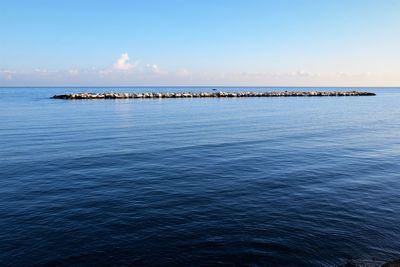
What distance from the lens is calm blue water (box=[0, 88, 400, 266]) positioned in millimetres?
10555

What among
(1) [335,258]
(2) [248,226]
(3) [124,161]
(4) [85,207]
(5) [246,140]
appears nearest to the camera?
(1) [335,258]

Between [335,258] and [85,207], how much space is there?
9.97 m

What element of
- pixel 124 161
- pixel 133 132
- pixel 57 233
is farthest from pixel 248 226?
pixel 133 132

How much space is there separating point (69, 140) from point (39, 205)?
17321 mm

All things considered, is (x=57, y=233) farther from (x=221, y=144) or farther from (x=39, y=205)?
(x=221, y=144)

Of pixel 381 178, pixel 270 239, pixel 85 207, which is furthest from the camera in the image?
pixel 381 178

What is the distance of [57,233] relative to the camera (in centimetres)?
1191

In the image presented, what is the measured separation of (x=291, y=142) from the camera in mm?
31344

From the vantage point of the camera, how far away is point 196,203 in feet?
48.9

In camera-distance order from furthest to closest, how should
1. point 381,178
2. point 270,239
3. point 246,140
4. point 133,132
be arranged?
point 133,132, point 246,140, point 381,178, point 270,239

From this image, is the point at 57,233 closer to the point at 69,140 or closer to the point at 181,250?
the point at 181,250

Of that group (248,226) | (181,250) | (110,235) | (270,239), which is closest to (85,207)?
(110,235)

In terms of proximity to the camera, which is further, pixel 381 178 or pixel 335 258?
pixel 381 178

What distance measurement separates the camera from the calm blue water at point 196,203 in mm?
10555
